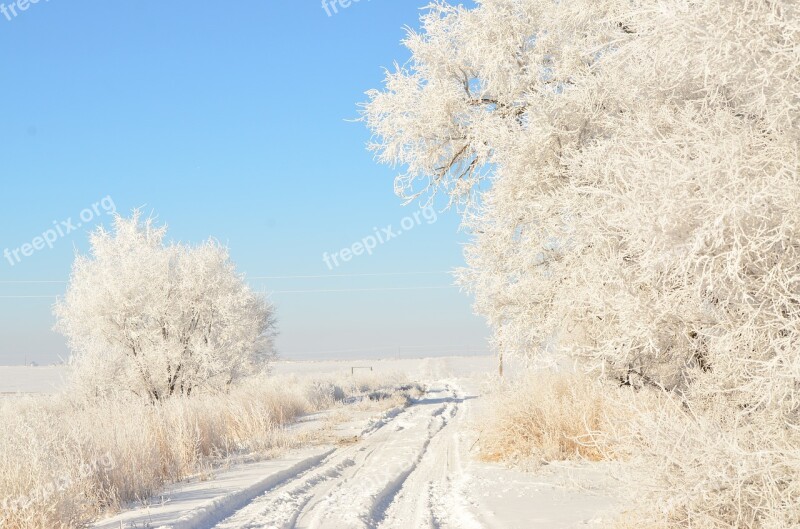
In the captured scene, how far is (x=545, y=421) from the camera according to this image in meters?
9.54

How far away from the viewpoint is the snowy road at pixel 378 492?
6371 millimetres

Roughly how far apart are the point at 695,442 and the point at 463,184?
25.4 ft

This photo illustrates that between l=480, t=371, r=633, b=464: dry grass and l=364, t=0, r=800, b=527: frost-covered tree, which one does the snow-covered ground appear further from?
l=364, t=0, r=800, b=527: frost-covered tree

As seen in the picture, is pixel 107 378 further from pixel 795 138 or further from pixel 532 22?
pixel 795 138

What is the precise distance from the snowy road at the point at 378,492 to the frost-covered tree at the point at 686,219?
6.91ft

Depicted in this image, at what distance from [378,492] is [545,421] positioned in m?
2.96

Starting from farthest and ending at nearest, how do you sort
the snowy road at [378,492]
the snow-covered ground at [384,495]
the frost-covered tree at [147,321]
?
the frost-covered tree at [147,321] → the snowy road at [378,492] → the snow-covered ground at [384,495]

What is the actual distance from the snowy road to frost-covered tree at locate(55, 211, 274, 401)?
8.75 meters

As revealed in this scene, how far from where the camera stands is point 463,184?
1208 centimetres

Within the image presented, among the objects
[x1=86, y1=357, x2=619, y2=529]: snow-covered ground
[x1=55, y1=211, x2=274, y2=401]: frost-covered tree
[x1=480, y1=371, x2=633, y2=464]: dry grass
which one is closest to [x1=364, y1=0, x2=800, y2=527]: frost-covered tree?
[x1=480, y1=371, x2=633, y2=464]: dry grass

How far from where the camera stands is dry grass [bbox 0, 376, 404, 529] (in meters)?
5.61

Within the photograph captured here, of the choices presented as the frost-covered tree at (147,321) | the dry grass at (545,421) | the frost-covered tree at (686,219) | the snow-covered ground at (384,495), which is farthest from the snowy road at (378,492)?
the frost-covered tree at (147,321)

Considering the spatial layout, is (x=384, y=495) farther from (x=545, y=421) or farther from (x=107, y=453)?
(x=107, y=453)

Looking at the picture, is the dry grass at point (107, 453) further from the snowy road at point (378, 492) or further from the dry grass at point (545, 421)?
the dry grass at point (545, 421)
